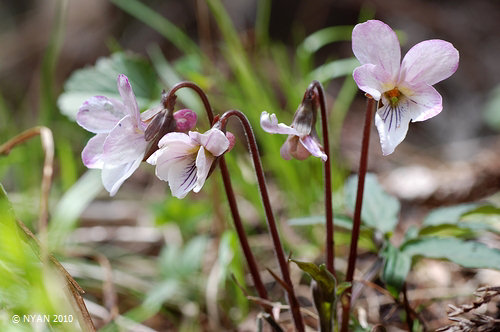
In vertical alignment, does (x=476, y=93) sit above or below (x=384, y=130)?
above

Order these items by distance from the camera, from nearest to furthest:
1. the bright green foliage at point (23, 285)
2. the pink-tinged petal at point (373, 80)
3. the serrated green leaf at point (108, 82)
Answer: the bright green foliage at point (23, 285) → the pink-tinged petal at point (373, 80) → the serrated green leaf at point (108, 82)

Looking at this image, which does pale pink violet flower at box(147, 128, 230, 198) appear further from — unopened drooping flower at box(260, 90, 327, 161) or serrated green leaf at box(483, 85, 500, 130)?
serrated green leaf at box(483, 85, 500, 130)

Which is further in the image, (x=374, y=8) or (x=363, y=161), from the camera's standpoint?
(x=374, y=8)

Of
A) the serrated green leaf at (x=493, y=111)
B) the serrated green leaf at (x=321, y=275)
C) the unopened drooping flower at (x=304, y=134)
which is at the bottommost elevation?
the serrated green leaf at (x=321, y=275)

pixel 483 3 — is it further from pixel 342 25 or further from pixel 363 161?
pixel 363 161

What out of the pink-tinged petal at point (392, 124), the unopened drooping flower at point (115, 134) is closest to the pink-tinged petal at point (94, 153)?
the unopened drooping flower at point (115, 134)

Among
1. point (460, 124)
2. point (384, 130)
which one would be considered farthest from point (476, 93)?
point (384, 130)

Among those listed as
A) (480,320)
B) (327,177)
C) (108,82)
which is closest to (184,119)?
(327,177)

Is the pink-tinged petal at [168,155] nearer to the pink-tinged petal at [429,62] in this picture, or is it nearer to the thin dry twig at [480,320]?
the pink-tinged petal at [429,62]
